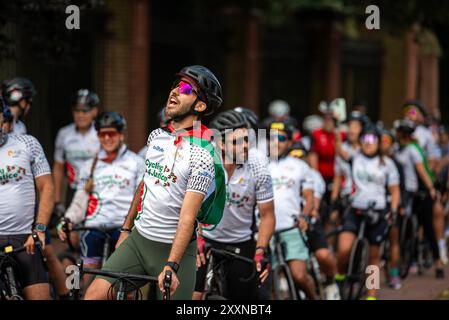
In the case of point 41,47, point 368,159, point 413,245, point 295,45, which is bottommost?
point 413,245

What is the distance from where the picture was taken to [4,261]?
695cm

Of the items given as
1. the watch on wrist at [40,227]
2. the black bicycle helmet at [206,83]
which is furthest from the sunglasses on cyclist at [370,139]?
the black bicycle helmet at [206,83]

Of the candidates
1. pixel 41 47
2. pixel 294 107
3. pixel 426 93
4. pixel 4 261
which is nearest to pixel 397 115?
pixel 426 93

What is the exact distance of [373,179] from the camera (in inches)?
421

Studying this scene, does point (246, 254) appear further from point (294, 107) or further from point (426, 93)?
point (426, 93)

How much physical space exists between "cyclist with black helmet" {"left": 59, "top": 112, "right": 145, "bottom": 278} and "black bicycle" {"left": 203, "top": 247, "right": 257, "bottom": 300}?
1068 millimetres

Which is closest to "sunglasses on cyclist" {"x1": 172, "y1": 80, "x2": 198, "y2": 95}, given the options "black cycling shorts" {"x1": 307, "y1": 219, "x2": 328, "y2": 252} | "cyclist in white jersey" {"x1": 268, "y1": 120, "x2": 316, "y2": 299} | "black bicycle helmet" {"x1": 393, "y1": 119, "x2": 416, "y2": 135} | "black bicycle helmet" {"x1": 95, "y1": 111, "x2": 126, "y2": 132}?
"black bicycle helmet" {"x1": 95, "y1": 111, "x2": 126, "y2": 132}

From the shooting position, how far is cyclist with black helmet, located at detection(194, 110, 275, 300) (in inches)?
293

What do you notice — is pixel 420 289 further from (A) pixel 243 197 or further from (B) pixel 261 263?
(B) pixel 261 263

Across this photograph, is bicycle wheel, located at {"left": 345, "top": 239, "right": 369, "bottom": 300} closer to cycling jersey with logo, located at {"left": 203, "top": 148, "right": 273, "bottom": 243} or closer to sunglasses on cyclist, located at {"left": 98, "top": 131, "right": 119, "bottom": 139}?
cycling jersey with logo, located at {"left": 203, "top": 148, "right": 273, "bottom": 243}

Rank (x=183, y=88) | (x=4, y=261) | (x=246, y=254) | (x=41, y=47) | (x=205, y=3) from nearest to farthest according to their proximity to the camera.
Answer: (x=183, y=88) → (x=4, y=261) → (x=246, y=254) → (x=41, y=47) → (x=205, y=3)

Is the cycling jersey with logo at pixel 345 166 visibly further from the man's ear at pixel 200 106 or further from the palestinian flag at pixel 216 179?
the man's ear at pixel 200 106

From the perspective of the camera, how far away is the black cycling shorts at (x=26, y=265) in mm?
7000

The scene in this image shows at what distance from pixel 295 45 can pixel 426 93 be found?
8.41 m
